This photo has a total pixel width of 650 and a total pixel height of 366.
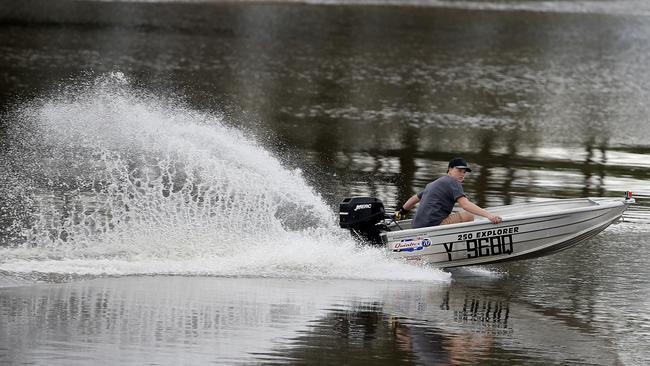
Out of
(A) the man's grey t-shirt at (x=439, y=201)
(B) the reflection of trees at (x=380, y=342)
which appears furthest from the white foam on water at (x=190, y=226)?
(B) the reflection of trees at (x=380, y=342)

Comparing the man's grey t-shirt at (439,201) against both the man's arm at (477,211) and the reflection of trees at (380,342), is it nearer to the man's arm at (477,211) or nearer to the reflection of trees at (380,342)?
the man's arm at (477,211)

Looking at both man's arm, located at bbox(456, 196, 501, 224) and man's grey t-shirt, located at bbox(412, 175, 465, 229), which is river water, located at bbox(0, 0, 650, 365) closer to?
man's grey t-shirt, located at bbox(412, 175, 465, 229)

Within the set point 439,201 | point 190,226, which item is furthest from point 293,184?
point 439,201

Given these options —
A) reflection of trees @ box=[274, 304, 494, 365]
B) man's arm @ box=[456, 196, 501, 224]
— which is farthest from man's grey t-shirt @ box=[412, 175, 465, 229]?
reflection of trees @ box=[274, 304, 494, 365]

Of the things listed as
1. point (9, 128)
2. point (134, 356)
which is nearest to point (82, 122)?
point (9, 128)

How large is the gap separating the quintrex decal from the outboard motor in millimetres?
417

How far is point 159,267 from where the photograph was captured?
47.4 feet

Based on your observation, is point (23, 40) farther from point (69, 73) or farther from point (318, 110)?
point (318, 110)

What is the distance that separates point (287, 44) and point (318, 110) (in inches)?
516

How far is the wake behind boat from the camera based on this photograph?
14938 millimetres

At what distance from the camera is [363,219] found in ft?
50.4

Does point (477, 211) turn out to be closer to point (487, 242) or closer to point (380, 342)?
point (487, 242)

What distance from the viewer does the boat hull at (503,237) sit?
14938 mm

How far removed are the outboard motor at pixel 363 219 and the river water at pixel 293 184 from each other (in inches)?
11.2
